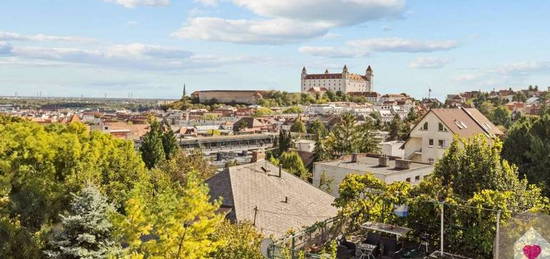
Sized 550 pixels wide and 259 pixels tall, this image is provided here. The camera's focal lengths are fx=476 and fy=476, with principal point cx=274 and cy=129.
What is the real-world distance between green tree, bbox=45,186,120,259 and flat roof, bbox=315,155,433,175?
19509mm

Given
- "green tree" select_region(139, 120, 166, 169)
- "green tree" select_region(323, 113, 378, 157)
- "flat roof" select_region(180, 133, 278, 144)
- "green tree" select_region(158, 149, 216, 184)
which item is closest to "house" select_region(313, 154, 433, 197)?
"green tree" select_region(158, 149, 216, 184)

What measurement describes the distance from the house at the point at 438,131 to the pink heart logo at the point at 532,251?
3447 centimetres

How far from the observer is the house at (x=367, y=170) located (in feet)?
105

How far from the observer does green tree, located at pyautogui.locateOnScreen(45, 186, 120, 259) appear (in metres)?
15.7

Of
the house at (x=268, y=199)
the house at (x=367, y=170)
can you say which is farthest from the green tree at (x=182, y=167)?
the house at (x=268, y=199)

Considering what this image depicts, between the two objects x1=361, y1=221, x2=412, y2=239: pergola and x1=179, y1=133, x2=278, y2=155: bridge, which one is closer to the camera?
x1=361, y1=221, x2=412, y2=239: pergola

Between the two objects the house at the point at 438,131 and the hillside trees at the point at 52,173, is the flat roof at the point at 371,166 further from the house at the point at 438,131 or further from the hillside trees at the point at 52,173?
the hillside trees at the point at 52,173

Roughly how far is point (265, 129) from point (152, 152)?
72955mm

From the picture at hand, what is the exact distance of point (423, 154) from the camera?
45.8 m

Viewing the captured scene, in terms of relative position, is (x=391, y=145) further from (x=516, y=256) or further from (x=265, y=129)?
(x=265, y=129)

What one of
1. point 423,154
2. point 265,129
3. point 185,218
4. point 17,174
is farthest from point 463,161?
point 265,129

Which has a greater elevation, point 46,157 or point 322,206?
point 46,157

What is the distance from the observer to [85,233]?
15828mm

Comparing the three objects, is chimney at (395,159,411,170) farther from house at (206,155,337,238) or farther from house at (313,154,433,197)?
house at (206,155,337,238)
